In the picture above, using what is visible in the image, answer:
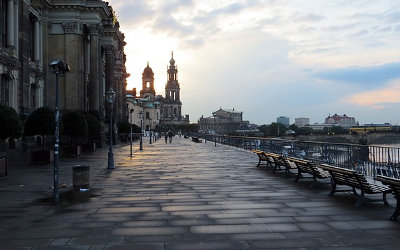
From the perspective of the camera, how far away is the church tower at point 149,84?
7249 inches

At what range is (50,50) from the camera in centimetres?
4159

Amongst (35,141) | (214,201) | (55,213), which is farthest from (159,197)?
(35,141)

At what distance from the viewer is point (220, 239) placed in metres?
6.56

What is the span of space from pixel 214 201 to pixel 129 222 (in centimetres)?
276

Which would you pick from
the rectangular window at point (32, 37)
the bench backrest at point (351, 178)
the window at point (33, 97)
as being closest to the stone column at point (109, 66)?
the rectangular window at point (32, 37)

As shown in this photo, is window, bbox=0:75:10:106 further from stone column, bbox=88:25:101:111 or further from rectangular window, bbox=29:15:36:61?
stone column, bbox=88:25:101:111

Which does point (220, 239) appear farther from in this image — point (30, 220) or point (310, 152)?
point (310, 152)

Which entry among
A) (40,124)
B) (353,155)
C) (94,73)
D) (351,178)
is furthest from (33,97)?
(351,178)

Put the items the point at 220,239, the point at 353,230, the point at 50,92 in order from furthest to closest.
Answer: the point at 50,92 → the point at 353,230 → the point at 220,239

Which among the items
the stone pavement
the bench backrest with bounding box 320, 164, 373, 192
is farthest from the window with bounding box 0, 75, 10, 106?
the bench backrest with bounding box 320, 164, 373, 192

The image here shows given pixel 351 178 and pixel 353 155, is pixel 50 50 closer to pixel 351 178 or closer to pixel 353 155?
pixel 353 155

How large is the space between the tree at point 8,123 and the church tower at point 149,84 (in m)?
164

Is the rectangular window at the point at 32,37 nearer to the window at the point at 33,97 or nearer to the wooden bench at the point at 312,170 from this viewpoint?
the window at the point at 33,97

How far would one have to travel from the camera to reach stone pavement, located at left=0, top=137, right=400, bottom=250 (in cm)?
642
